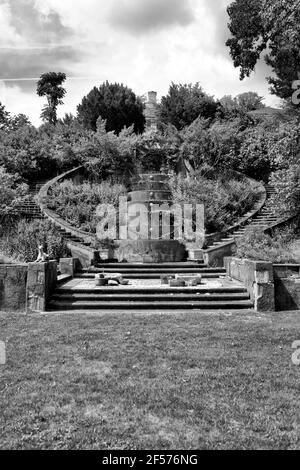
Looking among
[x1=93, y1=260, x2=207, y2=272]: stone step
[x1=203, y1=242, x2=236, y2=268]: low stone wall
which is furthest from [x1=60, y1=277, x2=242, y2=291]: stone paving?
[x1=203, y1=242, x2=236, y2=268]: low stone wall

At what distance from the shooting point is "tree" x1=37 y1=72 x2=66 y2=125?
48.1 metres

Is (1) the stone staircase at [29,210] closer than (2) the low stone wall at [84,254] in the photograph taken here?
No

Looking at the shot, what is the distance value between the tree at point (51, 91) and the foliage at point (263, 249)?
134ft

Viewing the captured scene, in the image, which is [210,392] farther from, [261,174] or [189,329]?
[261,174]

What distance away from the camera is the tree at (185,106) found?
103ft

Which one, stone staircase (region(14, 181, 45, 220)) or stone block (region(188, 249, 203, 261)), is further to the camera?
stone staircase (region(14, 181, 45, 220))

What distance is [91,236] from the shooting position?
1527cm

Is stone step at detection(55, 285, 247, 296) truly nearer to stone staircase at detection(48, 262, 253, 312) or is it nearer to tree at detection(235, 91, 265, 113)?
stone staircase at detection(48, 262, 253, 312)

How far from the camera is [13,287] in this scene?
28.2 feet

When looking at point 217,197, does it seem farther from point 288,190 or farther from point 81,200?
point 81,200

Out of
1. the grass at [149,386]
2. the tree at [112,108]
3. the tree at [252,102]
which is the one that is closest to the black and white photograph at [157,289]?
the grass at [149,386]

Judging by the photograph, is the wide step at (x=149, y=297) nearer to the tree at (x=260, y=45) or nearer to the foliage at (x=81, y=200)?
the foliage at (x=81, y=200)

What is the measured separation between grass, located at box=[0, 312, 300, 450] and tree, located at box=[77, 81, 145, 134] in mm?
25908

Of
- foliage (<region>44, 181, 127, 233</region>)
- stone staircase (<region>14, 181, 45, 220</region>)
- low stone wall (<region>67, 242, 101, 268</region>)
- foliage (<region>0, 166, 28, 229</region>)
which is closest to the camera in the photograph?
low stone wall (<region>67, 242, 101, 268</region>)
